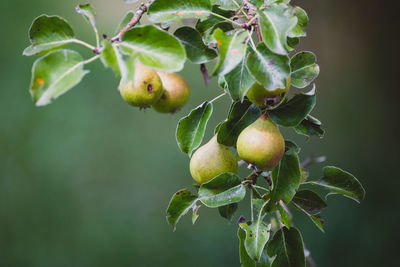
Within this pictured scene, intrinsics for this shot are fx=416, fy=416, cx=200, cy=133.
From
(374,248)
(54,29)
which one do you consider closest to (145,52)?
(54,29)

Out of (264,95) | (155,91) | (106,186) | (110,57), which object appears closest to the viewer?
(110,57)

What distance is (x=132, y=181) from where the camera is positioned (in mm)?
2115

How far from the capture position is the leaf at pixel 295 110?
542 millimetres

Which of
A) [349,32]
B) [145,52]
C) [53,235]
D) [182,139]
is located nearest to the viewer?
[145,52]

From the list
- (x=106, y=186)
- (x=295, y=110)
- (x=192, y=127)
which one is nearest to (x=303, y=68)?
(x=295, y=110)

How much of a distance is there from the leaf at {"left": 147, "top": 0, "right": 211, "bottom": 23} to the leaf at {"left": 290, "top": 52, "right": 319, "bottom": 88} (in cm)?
14

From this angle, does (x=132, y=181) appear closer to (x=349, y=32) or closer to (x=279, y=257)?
(x=349, y=32)

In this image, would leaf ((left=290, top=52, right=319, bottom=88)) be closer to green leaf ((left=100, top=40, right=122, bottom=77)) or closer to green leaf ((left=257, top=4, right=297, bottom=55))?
green leaf ((left=257, top=4, right=297, bottom=55))

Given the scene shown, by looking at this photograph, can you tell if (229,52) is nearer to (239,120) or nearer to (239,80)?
(239,80)

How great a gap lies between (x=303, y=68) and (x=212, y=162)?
0.19m

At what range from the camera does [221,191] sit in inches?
22.7

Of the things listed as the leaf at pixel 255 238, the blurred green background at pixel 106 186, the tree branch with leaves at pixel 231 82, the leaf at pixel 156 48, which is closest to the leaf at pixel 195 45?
the tree branch with leaves at pixel 231 82

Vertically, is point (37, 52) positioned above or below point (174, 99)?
above

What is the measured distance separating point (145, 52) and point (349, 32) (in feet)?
6.81
